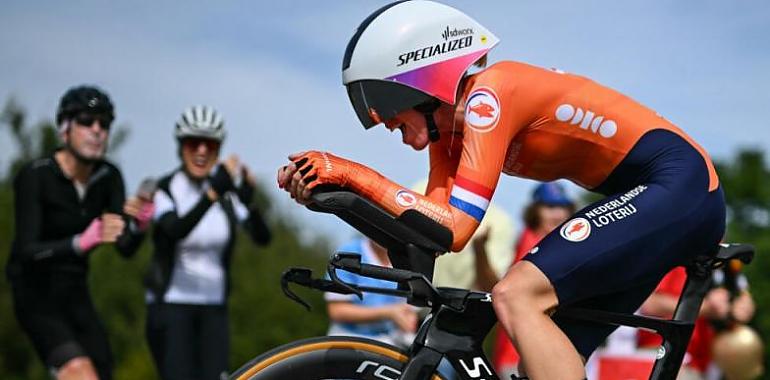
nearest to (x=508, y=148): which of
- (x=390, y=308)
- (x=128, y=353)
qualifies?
(x=390, y=308)

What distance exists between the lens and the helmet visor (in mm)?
3988

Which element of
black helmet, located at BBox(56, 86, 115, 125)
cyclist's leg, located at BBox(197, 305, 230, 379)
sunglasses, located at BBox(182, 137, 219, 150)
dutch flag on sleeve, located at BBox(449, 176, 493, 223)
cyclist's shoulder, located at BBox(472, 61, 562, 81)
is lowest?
cyclist's leg, located at BBox(197, 305, 230, 379)

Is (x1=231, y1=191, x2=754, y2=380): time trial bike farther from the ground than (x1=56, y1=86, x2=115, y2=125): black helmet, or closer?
closer

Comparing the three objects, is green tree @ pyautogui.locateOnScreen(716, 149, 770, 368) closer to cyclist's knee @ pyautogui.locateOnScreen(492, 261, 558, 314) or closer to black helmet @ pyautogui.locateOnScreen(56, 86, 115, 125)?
black helmet @ pyautogui.locateOnScreen(56, 86, 115, 125)

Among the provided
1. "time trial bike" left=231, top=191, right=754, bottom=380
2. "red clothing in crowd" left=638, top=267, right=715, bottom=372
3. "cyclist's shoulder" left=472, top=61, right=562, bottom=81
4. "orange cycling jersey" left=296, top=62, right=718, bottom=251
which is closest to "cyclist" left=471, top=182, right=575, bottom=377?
"red clothing in crowd" left=638, top=267, right=715, bottom=372

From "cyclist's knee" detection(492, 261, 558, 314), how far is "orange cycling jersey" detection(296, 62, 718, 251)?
0.21 m

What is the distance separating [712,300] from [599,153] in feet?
12.6

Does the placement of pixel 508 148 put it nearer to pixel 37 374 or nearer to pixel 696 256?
pixel 696 256

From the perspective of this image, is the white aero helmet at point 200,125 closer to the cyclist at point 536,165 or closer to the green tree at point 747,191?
the cyclist at point 536,165

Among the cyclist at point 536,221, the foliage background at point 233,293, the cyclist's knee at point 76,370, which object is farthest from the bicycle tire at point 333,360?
the foliage background at point 233,293

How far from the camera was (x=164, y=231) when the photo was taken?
7812 millimetres

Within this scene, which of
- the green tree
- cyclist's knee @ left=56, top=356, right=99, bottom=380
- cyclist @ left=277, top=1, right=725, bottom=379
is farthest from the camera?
the green tree

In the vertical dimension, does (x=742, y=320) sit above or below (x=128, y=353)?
above

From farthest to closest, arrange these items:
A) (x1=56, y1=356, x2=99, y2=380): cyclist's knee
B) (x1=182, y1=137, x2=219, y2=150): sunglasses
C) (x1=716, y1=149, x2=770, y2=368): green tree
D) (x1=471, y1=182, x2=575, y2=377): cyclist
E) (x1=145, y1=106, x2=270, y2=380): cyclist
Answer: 1. (x1=716, y1=149, x2=770, y2=368): green tree
2. (x1=182, y1=137, x2=219, y2=150): sunglasses
3. (x1=145, y1=106, x2=270, y2=380): cyclist
4. (x1=471, y1=182, x2=575, y2=377): cyclist
5. (x1=56, y1=356, x2=99, y2=380): cyclist's knee
